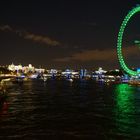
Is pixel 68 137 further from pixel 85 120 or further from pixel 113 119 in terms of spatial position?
pixel 113 119

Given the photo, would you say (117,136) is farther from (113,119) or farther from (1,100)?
(1,100)

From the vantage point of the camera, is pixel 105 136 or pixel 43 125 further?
pixel 43 125

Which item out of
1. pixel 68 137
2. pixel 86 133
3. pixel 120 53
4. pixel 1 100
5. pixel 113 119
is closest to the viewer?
pixel 68 137

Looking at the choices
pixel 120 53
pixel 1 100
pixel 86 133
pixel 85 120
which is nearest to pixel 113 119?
pixel 85 120

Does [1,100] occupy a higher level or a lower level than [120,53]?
lower

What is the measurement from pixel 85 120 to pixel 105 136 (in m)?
6.88

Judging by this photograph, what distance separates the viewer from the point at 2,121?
1166 inches

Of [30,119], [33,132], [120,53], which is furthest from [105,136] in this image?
[120,53]

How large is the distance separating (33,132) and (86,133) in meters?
3.45

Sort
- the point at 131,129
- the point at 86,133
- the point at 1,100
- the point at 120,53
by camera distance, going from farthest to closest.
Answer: the point at 120,53
the point at 1,100
the point at 131,129
the point at 86,133

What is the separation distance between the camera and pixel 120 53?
3351 inches

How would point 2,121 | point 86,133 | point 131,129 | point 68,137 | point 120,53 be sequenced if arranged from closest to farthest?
point 68,137 → point 86,133 → point 131,129 → point 2,121 → point 120,53

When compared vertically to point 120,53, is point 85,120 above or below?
below

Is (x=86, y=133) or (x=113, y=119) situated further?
(x=113, y=119)
